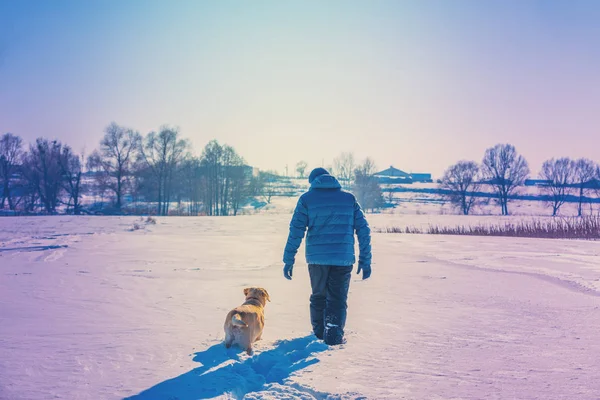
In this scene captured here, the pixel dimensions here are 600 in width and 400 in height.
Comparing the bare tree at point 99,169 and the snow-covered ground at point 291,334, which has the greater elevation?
the bare tree at point 99,169

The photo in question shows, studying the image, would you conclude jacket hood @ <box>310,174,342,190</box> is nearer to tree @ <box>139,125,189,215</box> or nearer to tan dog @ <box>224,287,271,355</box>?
tan dog @ <box>224,287,271,355</box>

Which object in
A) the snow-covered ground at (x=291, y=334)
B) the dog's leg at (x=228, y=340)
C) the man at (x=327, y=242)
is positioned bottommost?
the snow-covered ground at (x=291, y=334)

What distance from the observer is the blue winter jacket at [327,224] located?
15.0 feet

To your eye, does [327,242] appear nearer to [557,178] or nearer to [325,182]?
[325,182]

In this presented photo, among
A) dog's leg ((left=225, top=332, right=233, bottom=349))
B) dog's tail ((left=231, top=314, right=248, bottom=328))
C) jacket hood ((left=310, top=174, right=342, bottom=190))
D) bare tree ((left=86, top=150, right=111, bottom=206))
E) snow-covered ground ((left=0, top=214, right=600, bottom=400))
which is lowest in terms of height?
snow-covered ground ((left=0, top=214, right=600, bottom=400))

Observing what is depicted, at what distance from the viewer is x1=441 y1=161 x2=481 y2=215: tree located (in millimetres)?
62594

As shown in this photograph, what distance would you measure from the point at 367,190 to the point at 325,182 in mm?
58746

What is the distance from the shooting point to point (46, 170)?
4925cm

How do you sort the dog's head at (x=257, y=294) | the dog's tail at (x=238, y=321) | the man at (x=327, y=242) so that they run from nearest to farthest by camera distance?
1. the dog's tail at (x=238, y=321)
2. the man at (x=327, y=242)
3. the dog's head at (x=257, y=294)

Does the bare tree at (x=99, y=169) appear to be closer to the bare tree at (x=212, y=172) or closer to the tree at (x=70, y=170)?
the tree at (x=70, y=170)

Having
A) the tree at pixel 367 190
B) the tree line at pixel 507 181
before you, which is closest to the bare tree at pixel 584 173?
the tree line at pixel 507 181

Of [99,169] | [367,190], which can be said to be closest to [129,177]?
[99,169]

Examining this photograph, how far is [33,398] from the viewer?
297 cm

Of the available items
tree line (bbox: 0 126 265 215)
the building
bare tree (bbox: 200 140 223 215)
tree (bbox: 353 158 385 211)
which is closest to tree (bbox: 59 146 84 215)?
tree line (bbox: 0 126 265 215)
